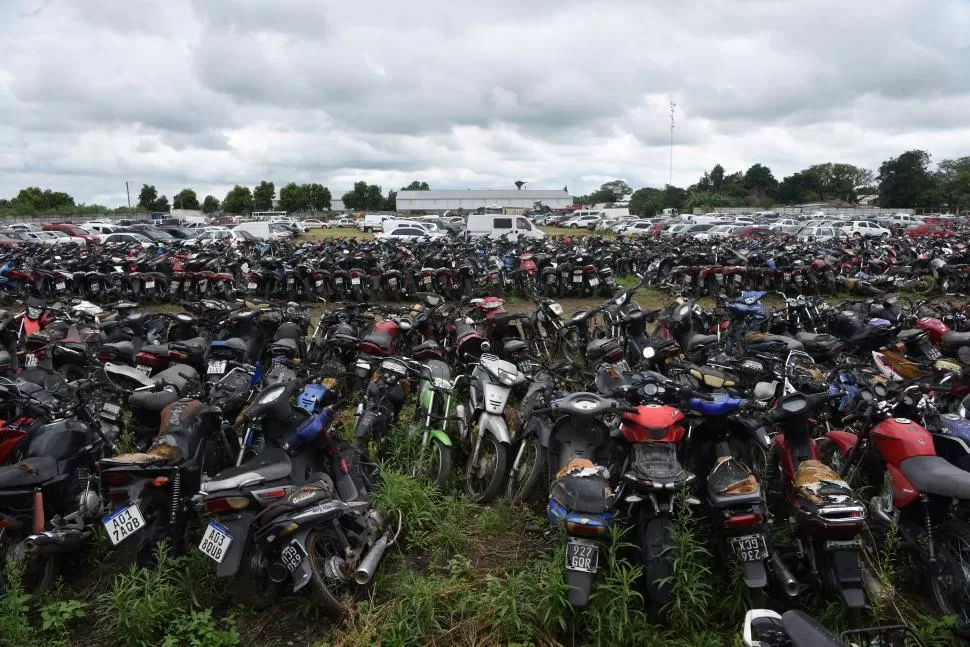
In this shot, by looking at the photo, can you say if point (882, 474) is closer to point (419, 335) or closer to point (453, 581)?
point (453, 581)

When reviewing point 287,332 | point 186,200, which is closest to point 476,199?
point 186,200

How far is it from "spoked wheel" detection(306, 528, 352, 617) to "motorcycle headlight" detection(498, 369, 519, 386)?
5.57 ft

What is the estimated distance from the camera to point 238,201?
7062cm

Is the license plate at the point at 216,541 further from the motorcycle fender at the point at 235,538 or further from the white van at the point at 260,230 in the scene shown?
the white van at the point at 260,230

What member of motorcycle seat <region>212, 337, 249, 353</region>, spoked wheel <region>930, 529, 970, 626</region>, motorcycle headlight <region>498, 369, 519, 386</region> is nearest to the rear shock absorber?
motorcycle headlight <region>498, 369, 519, 386</region>

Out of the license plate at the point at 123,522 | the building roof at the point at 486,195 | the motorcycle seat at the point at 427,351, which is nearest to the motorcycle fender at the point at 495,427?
the motorcycle seat at the point at 427,351

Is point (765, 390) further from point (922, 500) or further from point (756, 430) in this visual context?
point (922, 500)

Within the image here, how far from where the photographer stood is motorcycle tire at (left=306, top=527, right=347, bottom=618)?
2789 mm

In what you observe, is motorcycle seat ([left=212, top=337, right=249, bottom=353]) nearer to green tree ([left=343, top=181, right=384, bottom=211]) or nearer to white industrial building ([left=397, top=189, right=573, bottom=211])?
white industrial building ([left=397, top=189, right=573, bottom=211])

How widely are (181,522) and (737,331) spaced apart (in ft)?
19.7

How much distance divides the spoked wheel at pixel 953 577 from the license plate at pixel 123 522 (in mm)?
4090

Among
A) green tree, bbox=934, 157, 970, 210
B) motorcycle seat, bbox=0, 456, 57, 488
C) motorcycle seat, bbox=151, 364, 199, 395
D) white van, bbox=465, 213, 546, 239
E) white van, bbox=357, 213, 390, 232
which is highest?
green tree, bbox=934, 157, 970, 210

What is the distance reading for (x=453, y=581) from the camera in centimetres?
322

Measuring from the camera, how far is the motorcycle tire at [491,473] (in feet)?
13.0
